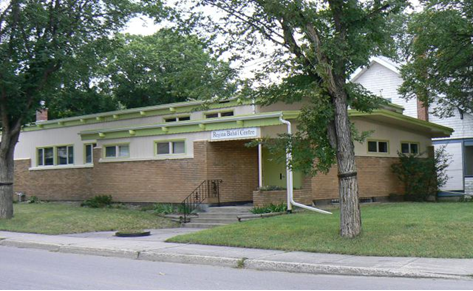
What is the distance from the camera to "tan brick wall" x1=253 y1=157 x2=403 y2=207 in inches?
760

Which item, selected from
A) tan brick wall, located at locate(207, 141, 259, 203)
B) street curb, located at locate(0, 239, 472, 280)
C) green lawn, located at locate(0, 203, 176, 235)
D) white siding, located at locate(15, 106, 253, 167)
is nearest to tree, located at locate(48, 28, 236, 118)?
white siding, located at locate(15, 106, 253, 167)

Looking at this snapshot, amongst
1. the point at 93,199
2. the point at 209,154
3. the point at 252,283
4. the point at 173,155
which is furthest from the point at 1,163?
the point at 252,283

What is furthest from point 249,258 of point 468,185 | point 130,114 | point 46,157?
point 468,185

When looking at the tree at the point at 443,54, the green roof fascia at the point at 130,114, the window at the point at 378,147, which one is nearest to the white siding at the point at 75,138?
the green roof fascia at the point at 130,114

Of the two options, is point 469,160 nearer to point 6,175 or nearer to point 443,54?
point 443,54

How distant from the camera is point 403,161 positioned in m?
24.1

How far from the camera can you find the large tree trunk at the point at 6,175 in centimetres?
2025

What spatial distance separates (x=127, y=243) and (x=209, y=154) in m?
6.87

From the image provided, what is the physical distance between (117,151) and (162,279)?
15286 mm

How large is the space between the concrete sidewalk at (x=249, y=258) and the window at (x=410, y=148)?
13622 mm

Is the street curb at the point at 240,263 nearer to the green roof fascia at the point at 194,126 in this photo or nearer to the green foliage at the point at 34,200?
the green roof fascia at the point at 194,126

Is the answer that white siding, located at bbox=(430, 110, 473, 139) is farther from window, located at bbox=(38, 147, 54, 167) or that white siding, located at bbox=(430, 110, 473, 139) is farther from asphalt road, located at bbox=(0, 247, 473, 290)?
asphalt road, located at bbox=(0, 247, 473, 290)

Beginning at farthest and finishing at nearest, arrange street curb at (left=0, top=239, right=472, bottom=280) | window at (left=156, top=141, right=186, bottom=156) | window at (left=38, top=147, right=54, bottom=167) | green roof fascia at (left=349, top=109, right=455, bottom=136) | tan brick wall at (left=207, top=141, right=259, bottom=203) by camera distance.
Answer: window at (left=38, top=147, right=54, bottom=167) → window at (left=156, top=141, right=186, bottom=156) → tan brick wall at (left=207, top=141, right=259, bottom=203) → green roof fascia at (left=349, top=109, right=455, bottom=136) → street curb at (left=0, top=239, right=472, bottom=280)

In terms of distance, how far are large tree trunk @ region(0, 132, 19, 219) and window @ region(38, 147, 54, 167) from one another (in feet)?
25.9
